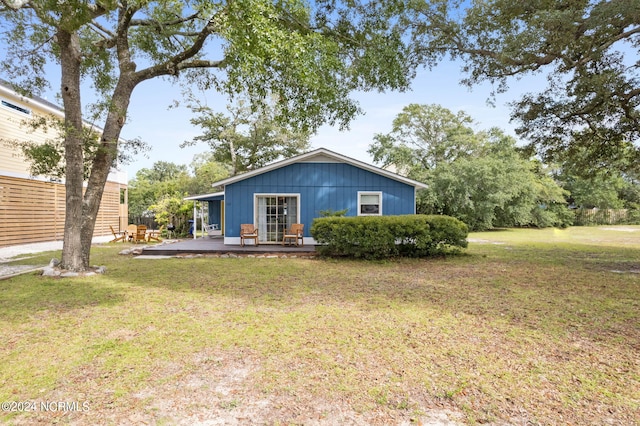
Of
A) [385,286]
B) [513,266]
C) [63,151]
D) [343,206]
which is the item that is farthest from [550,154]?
[63,151]

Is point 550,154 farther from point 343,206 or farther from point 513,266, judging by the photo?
point 343,206

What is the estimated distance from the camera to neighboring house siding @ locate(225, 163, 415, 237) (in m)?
13.0

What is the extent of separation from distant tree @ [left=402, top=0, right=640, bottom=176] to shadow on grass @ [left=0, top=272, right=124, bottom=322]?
9.90m

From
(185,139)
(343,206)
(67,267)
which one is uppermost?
(185,139)

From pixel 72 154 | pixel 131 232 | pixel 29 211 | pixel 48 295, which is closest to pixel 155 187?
pixel 131 232

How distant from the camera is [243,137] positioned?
2741cm

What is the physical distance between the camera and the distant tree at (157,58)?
256 inches

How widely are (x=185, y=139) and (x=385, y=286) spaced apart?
83.3 feet

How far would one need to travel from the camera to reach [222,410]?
246cm

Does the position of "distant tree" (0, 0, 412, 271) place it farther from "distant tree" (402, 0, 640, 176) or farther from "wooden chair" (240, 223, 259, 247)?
"wooden chair" (240, 223, 259, 247)

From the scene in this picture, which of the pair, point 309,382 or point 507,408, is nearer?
point 507,408

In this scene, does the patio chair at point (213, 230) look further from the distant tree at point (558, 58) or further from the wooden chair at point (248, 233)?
the distant tree at point (558, 58)

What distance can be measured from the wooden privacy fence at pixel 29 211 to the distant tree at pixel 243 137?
42.3ft

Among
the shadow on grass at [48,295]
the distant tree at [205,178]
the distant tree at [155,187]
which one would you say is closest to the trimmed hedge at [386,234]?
the shadow on grass at [48,295]
